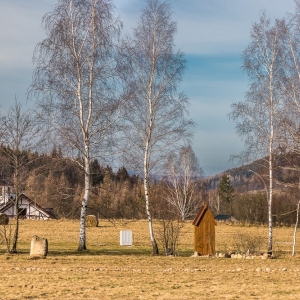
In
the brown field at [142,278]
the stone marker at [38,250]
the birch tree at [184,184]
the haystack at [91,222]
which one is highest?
the birch tree at [184,184]

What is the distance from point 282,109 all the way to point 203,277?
1117 cm

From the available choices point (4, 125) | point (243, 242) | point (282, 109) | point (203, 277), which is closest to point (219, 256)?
point (243, 242)

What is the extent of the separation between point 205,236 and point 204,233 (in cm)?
14

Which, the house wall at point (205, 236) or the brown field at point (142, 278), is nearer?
the brown field at point (142, 278)

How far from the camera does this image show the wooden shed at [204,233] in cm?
Answer: 2491

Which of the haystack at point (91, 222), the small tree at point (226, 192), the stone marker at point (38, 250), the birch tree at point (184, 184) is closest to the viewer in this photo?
the stone marker at point (38, 250)

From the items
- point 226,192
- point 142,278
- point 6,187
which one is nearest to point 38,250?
point 6,187

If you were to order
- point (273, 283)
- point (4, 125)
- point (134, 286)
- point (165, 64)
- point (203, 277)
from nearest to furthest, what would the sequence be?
point (134, 286), point (273, 283), point (203, 277), point (4, 125), point (165, 64)

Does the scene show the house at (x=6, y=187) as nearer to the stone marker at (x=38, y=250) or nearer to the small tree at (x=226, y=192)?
the stone marker at (x=38, y=250)

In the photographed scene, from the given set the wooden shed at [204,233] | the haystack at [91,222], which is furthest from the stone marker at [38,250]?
the haystack at [91,222]

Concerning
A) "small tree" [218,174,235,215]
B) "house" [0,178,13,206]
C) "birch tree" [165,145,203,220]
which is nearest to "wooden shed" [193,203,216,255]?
"house" [0,178,13,206]

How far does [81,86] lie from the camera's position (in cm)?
2467

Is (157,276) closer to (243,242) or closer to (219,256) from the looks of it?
(219,256)

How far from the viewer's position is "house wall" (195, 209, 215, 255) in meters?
24.9
